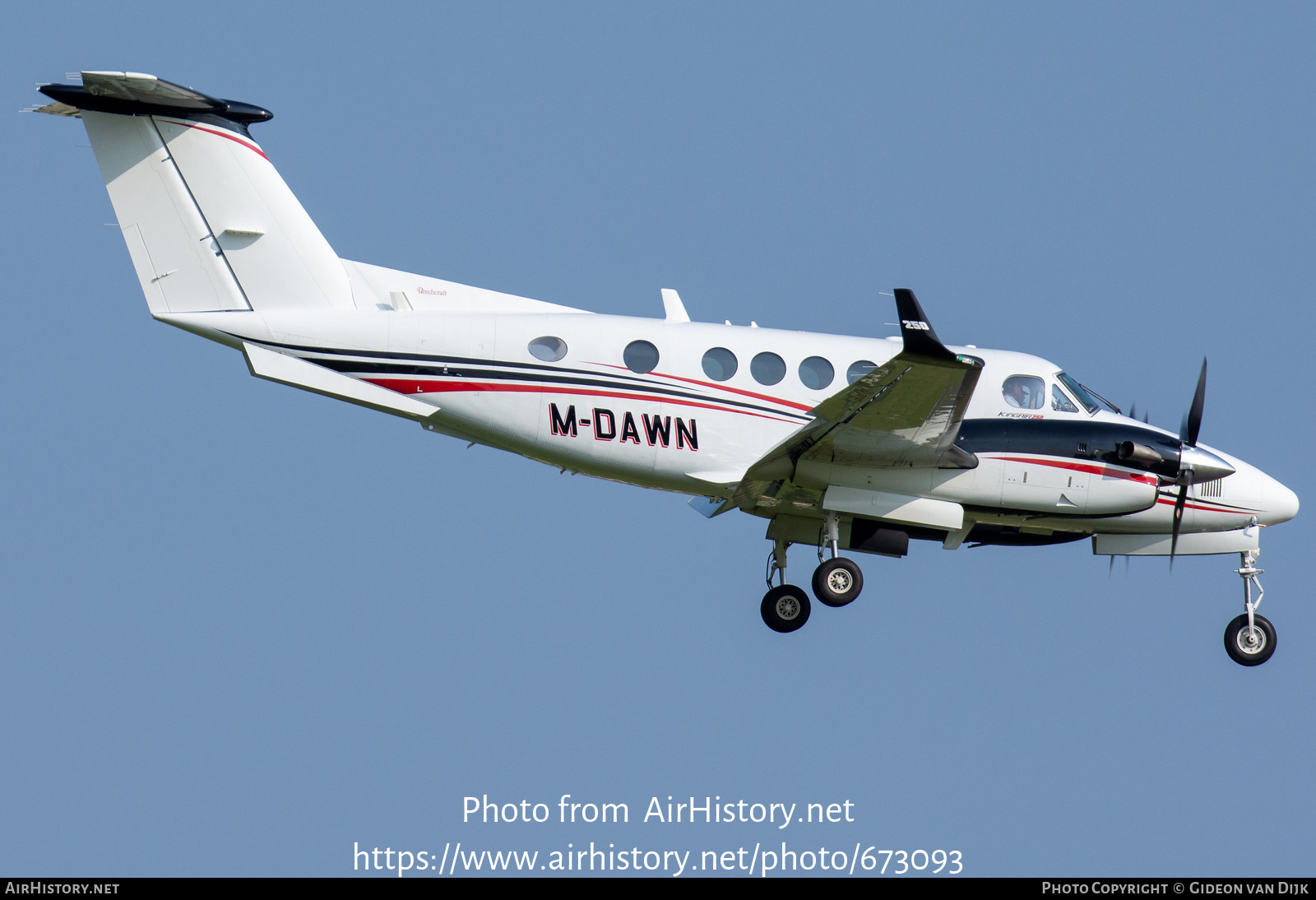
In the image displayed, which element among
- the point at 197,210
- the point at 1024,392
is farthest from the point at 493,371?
the point at 1024,392

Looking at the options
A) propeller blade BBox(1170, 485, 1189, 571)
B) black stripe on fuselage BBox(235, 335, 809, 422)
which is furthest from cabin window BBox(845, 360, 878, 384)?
propeller blade BBox(1170, 485, 1189, 571)

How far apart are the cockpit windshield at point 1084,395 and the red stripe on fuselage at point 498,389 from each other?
453 centimetres

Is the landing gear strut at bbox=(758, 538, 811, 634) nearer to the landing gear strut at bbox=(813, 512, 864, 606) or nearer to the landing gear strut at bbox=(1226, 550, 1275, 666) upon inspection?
the landing gear strut at bbox=(813, 512, 864, 606)

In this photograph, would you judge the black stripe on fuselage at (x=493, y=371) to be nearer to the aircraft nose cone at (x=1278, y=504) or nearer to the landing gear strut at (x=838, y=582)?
the landing gear strut at (x=838, y=582)

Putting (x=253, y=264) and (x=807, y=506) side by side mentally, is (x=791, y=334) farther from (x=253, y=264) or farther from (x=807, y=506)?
(x=253, y=264)

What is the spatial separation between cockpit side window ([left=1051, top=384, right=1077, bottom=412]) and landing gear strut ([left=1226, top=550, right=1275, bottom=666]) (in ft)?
11.0

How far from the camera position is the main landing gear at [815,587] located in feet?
59.5

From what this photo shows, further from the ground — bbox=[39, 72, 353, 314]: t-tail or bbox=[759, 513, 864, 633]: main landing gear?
bbox=[39, 72, 353, 314]: t-tail

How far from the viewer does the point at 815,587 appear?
1817 cm

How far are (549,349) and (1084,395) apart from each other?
7300 millimetres

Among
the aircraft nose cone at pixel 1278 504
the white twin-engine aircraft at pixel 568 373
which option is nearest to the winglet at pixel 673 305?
the white twin-engine aircraft at pixel 568 373

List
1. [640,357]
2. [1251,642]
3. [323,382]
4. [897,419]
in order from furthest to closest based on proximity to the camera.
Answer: [1251,642] < [640,357] < [323,382] < [897,419]

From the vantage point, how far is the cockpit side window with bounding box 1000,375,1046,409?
62.6 ft

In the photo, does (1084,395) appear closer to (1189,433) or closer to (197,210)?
(1189,433)
